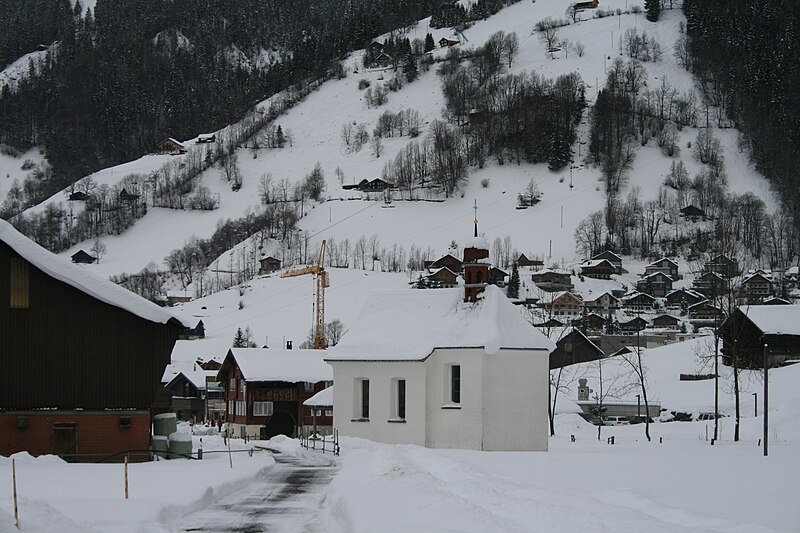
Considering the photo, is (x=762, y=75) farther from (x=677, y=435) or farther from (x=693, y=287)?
(x=677, y=435)

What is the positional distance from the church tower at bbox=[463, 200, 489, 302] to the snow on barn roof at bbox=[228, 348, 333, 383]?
27144 millimetres

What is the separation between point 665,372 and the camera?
3041 inches

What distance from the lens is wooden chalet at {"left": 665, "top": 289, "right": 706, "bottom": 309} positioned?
13650 cm

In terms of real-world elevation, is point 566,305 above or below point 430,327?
below

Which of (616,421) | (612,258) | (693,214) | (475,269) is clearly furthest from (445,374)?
(693,214)

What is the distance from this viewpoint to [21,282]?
34.1m

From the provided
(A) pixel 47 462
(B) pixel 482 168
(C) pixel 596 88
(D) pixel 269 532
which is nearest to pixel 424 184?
(B) pixel 482 168

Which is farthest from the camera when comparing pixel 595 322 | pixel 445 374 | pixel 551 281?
pixel 551 281

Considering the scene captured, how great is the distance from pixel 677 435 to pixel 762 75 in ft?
512

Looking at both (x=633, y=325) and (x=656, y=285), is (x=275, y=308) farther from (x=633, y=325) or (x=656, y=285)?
(x=656, y=285)

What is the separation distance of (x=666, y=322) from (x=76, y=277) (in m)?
101

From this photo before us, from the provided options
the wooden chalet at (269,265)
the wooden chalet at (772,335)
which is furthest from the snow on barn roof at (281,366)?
the wooden chalet at (269,265)

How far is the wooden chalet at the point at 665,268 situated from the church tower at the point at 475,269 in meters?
106

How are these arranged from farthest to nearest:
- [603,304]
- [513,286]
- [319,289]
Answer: [603,304], [513,286], [319,289]
